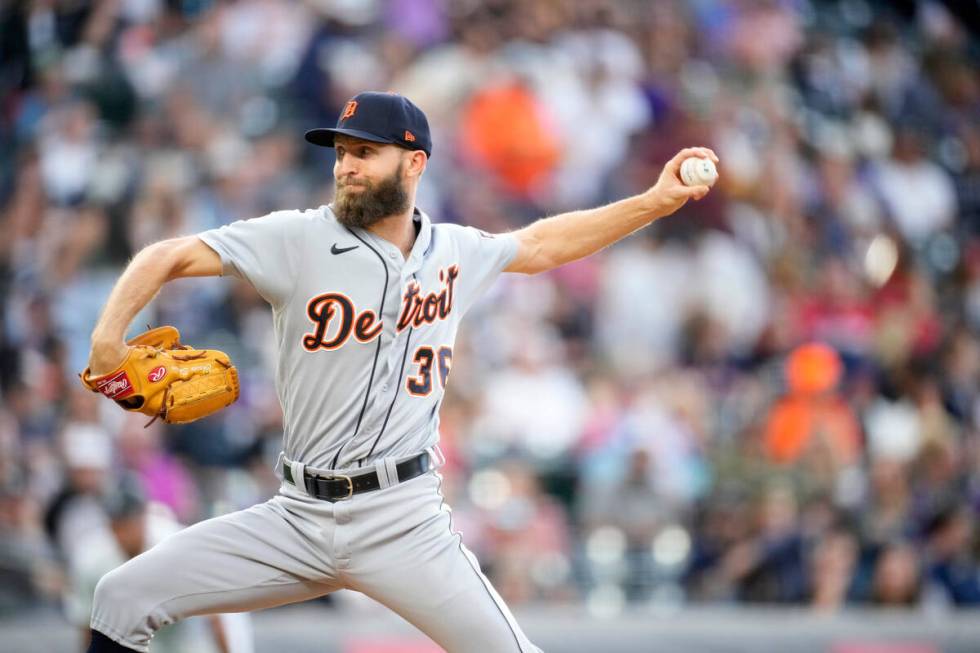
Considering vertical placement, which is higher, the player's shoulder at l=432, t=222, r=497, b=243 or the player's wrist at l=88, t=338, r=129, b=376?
the player's shoulder at l=432, t=222, r=497, b=243

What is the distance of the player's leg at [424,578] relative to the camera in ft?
12.9

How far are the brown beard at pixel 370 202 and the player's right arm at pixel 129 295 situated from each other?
1.63 ft

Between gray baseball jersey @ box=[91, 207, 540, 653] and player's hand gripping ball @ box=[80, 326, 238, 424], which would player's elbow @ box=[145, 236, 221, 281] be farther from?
player's hand gripping ball @ box=[80, 326, 238, 424]

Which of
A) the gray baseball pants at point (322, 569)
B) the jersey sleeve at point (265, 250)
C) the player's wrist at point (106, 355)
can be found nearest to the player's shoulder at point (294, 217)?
the jersey sleeve at point (265, 250)

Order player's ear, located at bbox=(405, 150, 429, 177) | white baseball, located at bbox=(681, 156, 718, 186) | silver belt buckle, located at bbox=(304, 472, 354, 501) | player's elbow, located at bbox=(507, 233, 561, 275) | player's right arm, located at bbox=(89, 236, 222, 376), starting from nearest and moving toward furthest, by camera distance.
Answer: player's right arm, located at bbox=(89, 236, 222, 376) → silver belt buckle, located at bbox=(304, 472, 354, 501) → player's ear, located at bbox=(405, 150, 429, 177) → white baseball, located at bbox=(681, 156, 718, 186) → player's elbow, located at bbox=(507, 233, 561, 275)

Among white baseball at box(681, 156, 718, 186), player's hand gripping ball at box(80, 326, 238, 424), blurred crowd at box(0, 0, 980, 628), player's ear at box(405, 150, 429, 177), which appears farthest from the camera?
blurred crowd at box(0, 0, 980, 628)

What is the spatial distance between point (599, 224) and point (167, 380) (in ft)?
4.51

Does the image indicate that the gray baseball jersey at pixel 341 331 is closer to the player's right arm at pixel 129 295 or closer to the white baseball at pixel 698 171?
the player's right arm at pixel 129 295

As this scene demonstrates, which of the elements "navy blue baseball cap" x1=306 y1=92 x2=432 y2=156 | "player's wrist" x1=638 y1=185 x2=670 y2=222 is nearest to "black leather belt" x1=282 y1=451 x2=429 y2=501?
"navy blue baseball cap" x1=306 y1=92 x2=432 y2=156

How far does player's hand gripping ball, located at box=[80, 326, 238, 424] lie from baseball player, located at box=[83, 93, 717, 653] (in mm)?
33

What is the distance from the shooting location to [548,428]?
8805mm

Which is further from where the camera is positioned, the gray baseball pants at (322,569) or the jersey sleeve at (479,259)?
the jersey sleeve at (479,259)

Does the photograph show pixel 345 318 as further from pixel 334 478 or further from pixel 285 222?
pixel 334 478

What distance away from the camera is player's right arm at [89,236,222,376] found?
3.65 meters
